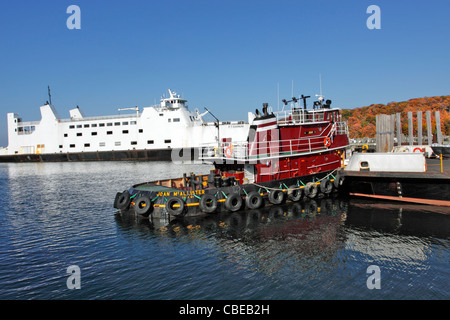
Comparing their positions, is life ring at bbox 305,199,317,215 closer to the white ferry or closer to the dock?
the dock

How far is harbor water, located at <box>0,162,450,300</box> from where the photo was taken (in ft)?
28.8

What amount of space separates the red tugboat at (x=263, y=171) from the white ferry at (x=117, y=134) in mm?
37876

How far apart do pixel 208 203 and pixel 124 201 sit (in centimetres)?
→ 447

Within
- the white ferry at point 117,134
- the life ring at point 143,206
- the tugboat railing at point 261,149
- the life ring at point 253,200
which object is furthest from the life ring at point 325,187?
the white ferry at point 117,134

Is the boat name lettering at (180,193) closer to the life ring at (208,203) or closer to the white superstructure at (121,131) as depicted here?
the life ring at (208,203)

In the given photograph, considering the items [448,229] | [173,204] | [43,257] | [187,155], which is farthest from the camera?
[187,155]

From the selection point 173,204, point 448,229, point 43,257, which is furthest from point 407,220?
point 43,257

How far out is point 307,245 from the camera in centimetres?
1186

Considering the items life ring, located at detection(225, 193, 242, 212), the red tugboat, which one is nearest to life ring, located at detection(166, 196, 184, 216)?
the red tugboat

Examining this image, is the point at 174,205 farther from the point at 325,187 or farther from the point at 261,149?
the point at 325,187

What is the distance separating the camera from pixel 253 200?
16.7 metres

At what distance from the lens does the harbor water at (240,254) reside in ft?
28.8
